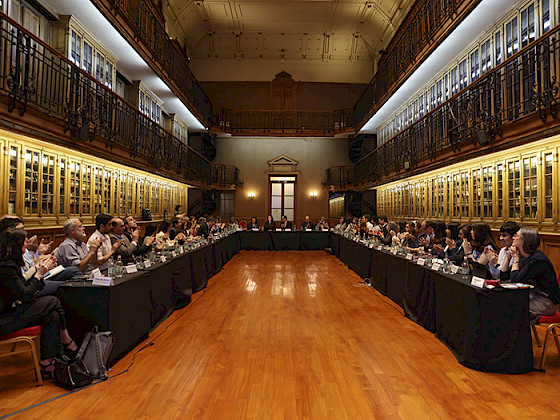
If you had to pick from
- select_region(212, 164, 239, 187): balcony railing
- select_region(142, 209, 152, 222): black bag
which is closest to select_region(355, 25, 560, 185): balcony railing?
select_region(212, 164, 239, 187): balcony railing

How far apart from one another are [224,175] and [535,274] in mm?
15084

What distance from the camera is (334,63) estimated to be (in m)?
17.9

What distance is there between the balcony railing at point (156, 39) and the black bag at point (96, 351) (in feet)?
21.1

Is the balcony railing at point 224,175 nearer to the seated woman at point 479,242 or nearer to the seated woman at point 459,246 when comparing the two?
the seated woman at point 459,246

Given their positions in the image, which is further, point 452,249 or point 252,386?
point 452,249

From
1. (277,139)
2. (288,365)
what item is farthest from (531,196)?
(277,139)

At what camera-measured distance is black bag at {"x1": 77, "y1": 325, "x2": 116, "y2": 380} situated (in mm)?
2953

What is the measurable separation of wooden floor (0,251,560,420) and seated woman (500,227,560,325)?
0.53 metres

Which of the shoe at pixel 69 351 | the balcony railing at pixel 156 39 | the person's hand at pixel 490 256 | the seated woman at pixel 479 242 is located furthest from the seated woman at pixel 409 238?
the balcony railing at pixel 156 39

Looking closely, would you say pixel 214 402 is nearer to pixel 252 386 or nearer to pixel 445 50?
pixel 252 386

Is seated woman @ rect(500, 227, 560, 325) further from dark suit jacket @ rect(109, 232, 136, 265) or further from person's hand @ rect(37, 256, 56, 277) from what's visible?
dark suit jacket @ rect(109, 232, 136, 265)

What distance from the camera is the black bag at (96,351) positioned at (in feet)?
9.69

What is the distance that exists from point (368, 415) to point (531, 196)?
555 centimetres

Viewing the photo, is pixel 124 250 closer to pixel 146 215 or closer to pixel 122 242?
pixel 122 242
